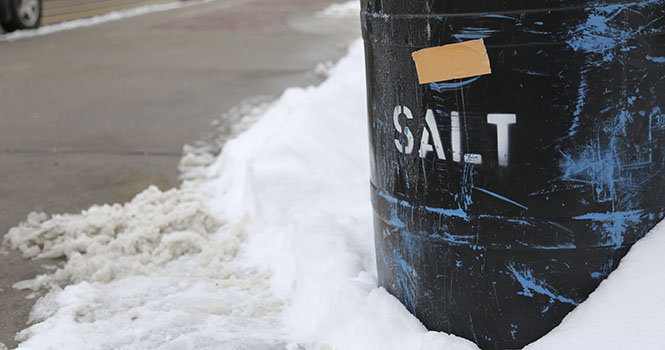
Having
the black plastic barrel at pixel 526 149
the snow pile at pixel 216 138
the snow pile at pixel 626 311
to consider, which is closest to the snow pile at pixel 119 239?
the snow pile at pixel 216 138

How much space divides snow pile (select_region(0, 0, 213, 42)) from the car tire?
108 mm

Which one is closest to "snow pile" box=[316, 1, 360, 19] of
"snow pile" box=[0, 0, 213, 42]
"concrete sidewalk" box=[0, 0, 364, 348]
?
"concrete sidewalk" box=[0, 0, 364, 348]

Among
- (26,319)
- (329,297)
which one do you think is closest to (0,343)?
(26,319)

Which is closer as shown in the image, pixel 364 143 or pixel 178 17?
pixel 364 143

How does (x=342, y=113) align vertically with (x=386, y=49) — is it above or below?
below

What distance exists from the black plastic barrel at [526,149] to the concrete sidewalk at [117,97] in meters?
1.59

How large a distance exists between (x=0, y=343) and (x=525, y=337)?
1.73 m

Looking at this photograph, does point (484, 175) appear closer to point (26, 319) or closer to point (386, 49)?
point (386, 49)

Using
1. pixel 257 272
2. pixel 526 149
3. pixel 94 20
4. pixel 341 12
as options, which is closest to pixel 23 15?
pixel 94 20

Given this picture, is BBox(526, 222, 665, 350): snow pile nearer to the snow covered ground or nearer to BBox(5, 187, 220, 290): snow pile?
the snow covered ground

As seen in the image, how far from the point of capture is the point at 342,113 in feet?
16.3

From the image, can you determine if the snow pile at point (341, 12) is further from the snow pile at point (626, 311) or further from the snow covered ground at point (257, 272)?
the snow pile at point (626, 311)

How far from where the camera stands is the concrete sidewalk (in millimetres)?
4164

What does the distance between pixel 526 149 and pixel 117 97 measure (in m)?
5.82
